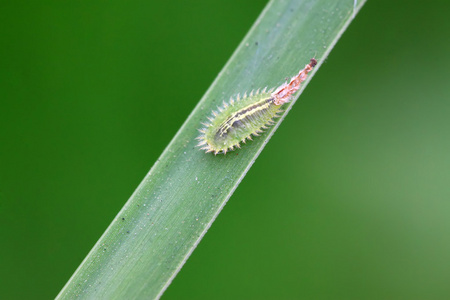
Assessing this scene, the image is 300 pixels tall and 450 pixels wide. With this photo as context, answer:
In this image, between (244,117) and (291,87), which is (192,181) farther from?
(291,87)

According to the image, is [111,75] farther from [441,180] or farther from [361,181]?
[441,180]

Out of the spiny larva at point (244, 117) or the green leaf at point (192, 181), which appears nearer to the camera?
the green leaf at point (192, 181)

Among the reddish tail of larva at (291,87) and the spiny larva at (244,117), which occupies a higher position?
the reddish tail of larva at (291,87)

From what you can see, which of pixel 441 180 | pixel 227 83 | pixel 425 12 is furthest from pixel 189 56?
pixel 441 180

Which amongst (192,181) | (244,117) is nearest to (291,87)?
(244,117)

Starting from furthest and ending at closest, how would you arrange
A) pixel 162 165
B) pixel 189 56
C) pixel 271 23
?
pixel 189 56 < pixel 271 23 < pixel 162 165

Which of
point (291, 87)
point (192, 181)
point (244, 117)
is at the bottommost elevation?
point (192, 181)
